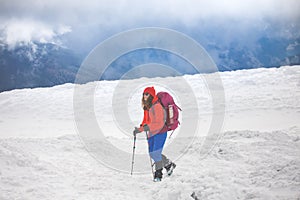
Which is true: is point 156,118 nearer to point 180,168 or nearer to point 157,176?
point 157,176

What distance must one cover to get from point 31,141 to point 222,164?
5.14 meters

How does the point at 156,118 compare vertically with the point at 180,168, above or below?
above

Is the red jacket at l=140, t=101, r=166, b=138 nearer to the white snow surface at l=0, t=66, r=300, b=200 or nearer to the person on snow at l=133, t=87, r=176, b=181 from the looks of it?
the person on snow at l=133, t=87, r=176, b=181

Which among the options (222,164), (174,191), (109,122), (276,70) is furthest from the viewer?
(276,70)

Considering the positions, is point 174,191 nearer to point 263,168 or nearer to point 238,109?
point 263,168

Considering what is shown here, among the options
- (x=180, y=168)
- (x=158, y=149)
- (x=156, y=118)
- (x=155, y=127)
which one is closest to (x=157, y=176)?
(x=158, y=149)

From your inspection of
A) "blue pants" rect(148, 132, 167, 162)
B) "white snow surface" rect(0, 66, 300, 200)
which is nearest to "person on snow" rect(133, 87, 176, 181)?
"blue pants" rect(148, 132, 167, 162)

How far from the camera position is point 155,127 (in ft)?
17.6

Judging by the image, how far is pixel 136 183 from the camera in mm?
5527

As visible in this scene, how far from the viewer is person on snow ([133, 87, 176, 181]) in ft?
17.4

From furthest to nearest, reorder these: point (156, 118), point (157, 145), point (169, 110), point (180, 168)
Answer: point (180, 168) → point (157, 145) → point (169, 110) → point (156, 118)

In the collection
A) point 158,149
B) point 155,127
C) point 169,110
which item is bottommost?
point 158,149

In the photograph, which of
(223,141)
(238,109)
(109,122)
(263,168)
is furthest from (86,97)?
(263,168)

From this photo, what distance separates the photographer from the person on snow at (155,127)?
5316 mm
